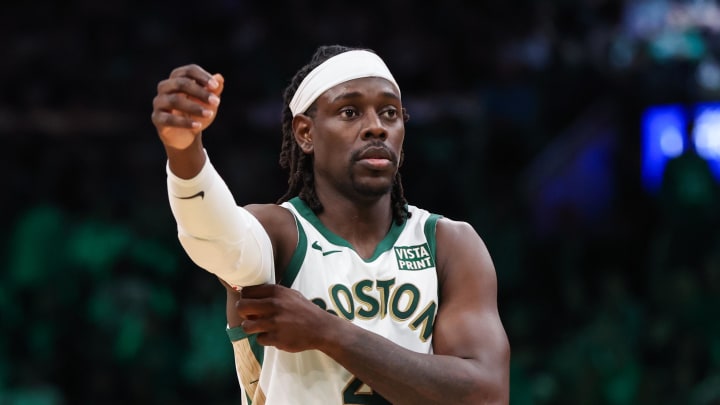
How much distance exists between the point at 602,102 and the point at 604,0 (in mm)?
1393

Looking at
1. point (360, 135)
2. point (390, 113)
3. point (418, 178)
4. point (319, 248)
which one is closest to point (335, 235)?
point (319, 248)

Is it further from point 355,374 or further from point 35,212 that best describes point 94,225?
point 355,374

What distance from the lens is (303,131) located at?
12.2 ft

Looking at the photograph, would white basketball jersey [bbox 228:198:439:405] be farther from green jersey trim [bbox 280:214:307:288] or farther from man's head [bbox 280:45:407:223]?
man's head [bbox 280:45:407:223]

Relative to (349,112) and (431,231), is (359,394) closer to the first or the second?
(431,231)

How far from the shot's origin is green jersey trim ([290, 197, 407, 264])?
3.55 m

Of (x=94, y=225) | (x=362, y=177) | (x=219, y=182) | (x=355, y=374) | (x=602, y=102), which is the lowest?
(x=355, y=374)

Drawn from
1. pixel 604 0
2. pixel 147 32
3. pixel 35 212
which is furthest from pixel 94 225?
pixel 604 0

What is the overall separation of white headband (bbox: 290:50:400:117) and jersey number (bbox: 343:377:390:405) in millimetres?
970

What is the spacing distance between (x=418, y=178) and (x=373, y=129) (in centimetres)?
622

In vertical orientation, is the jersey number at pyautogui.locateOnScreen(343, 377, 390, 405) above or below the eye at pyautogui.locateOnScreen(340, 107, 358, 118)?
below

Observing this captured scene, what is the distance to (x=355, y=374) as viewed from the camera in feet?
10.5

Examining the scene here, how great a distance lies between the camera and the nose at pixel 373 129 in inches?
138

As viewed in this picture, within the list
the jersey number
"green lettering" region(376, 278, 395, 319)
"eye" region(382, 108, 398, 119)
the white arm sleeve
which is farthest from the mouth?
the jersey number
